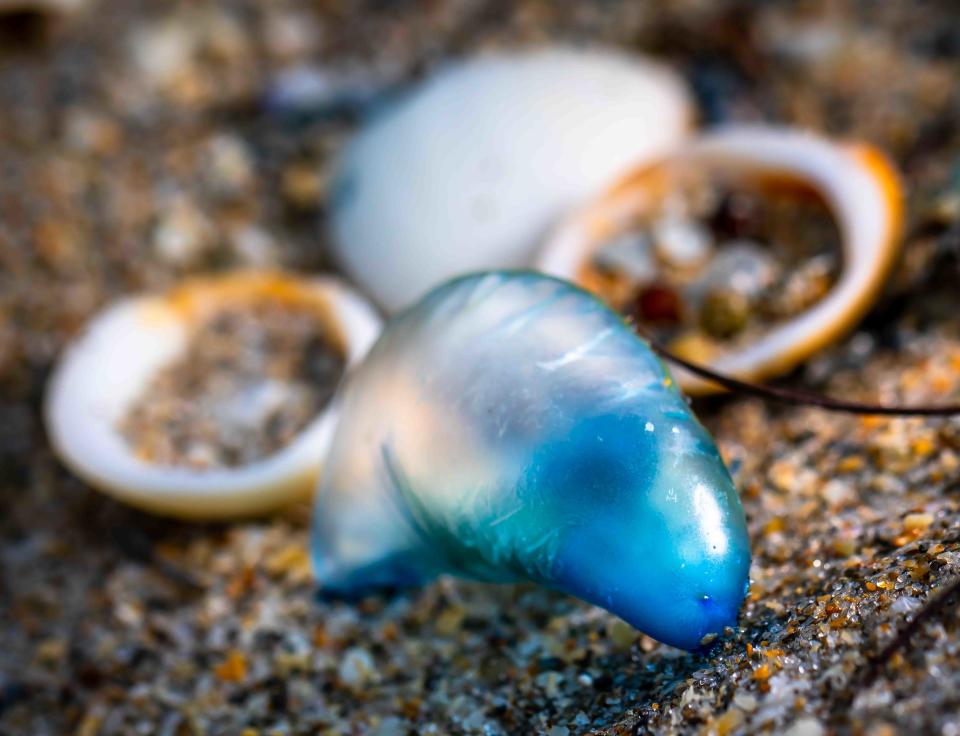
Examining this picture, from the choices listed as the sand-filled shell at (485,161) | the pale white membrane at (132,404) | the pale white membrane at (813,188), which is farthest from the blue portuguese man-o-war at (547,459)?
the sand-filled shell at (485,161)

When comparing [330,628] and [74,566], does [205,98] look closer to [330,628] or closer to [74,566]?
[74,566]

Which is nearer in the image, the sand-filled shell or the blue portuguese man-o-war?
the blue portuguese man-o-war

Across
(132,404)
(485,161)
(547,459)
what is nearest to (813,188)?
(485,161)

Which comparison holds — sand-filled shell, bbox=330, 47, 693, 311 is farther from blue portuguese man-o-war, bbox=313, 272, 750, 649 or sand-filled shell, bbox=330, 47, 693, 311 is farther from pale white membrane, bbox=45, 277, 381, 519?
blue portuguese man-o-war, bbox=313, 272, 750, 649

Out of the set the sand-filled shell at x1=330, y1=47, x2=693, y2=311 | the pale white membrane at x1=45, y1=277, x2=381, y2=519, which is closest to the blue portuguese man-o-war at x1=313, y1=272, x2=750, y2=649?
the pale white membrane at x1=45, y1=277, x2=381, y2=519

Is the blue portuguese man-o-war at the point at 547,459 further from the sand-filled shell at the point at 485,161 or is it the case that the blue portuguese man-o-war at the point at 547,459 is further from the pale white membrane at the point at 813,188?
the sand-filled shell at the point at 485,161

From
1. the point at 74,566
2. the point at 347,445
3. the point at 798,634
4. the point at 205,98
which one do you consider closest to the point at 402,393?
the point at 347,445
